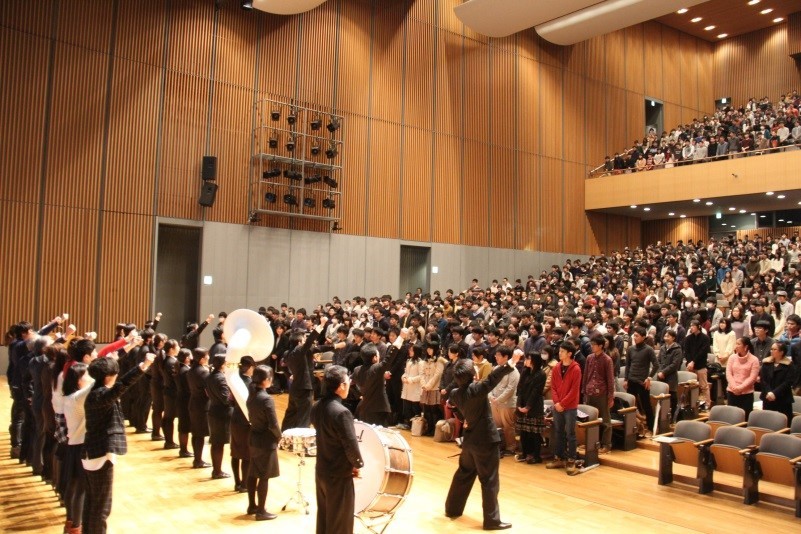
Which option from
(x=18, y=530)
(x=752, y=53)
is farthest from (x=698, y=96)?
(x=18, y=530)

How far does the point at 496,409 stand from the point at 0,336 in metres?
10.0

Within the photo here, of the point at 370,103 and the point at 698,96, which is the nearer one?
the point at 370,103

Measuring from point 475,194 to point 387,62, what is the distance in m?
4.65

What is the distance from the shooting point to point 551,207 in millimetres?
21203

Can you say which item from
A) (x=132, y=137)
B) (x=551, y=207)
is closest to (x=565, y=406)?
(x=132, y=137)

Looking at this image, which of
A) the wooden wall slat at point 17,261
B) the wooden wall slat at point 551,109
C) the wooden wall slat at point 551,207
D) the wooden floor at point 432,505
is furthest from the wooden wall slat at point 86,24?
the wooden wall slat at point 551,207

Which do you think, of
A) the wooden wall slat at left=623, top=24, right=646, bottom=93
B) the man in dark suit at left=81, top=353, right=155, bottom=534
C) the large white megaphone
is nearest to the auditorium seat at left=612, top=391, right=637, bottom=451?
the large white megaphone

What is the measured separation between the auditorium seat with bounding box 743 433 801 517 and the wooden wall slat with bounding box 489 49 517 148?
14.8 meters

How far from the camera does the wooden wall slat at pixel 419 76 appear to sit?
1802 centimetres

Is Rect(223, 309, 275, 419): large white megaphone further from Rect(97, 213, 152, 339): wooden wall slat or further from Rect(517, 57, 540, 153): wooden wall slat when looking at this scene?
Rect(517, 57, 540, 153): wooden wall slat

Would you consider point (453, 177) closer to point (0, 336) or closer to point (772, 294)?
point (772, 294)

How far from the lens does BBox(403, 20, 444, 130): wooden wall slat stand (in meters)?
18.0

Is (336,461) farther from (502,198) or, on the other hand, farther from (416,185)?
(502,198)

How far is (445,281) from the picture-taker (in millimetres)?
18422
